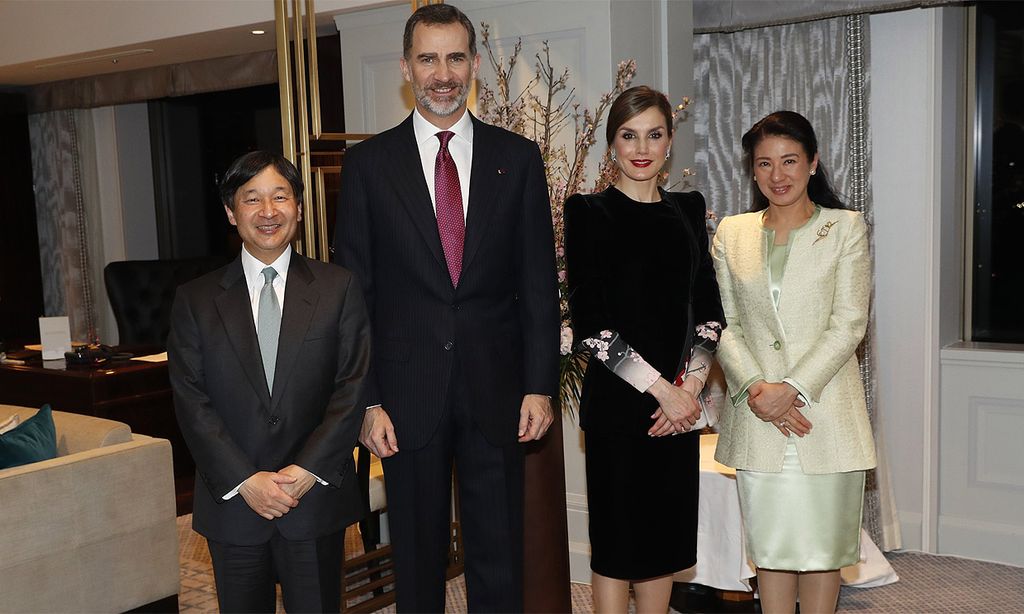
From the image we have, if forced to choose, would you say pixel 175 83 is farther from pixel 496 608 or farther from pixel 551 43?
pixel 496 608

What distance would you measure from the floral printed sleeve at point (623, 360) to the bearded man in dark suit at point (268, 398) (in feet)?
1.86

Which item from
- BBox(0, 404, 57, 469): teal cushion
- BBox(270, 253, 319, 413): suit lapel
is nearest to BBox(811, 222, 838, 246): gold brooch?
BBox(270, 253, 319, 413): suit lapel

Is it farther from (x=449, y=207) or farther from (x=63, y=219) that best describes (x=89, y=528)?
(x=63, y=219)

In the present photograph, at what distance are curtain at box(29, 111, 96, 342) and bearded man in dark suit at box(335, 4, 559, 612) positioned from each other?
5.38m

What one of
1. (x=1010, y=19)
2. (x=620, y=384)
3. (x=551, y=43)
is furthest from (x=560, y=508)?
(x=1010, y=19)

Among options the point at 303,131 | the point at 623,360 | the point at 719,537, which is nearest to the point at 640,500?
the point at 623,360

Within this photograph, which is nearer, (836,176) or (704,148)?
(836,176)

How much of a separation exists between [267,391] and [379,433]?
0.27 metres

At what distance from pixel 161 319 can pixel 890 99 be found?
14.5 feet

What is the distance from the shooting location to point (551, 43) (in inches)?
149

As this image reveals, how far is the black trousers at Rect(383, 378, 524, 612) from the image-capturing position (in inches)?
86.8

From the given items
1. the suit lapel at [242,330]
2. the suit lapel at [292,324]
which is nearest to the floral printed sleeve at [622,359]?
the suit lapel at [292,324]

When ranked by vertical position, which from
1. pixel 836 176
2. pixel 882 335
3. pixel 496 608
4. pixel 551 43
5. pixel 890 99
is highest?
pixel 551 43

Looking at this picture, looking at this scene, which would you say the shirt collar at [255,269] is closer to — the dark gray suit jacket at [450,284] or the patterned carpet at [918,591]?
the dark gray suit jacket at [450,284]
